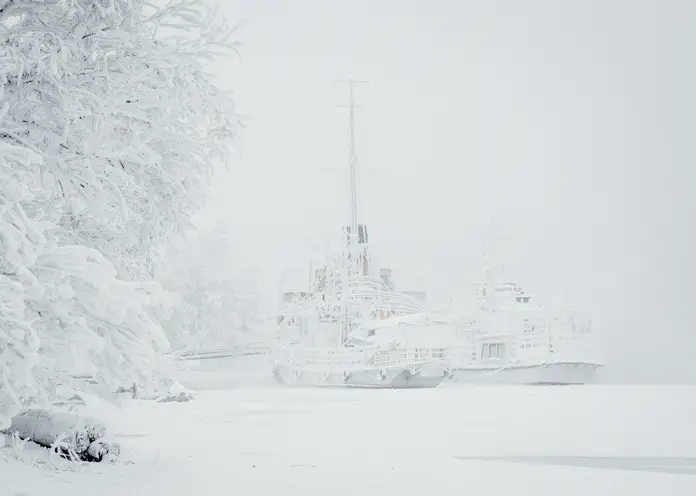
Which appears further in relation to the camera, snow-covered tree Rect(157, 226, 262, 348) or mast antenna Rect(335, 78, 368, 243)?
snow-covered tree Rect(157, 226, 262, 348)

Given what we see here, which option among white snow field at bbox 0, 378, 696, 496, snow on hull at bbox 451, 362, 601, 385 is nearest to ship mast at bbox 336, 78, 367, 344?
snow on hull at bbox 451, 362, 601, 385

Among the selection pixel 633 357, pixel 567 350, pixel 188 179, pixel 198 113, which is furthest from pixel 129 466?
pixel 633 357

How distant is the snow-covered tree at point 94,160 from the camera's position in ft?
29.1

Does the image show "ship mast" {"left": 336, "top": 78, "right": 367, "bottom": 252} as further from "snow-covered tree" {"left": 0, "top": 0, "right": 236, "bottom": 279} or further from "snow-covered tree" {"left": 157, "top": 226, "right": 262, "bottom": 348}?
"snow-covered tree" {"left": 0, "top": 0, "right": 236, "bottom": 279}

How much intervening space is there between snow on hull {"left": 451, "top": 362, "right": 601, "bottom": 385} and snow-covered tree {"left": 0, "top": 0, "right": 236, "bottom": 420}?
37.8 metres

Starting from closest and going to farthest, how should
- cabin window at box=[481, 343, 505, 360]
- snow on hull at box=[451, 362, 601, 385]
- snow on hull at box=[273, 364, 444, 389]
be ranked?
snow on hull at box=[273, 364, 444, 389] < snow on hull at box=[451, 362, 601, 385] < cabin window at box=[481, 343, 505, 360]

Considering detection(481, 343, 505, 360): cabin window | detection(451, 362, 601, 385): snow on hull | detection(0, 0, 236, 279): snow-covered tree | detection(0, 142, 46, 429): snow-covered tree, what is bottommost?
detection(451, 362, 601, 385): snow on hull

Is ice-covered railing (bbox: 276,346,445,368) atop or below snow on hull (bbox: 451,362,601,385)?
atop

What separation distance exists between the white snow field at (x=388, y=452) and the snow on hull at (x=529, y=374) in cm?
2231

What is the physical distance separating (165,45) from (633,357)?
56.0 m

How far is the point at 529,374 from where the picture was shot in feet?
160

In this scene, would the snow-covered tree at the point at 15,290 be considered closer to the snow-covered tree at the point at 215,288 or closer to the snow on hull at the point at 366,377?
the snow on hull at the point at 366,377

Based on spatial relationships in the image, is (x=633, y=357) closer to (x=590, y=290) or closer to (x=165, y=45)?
(x=590, y=290)

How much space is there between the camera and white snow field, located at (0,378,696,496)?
11.0 m
